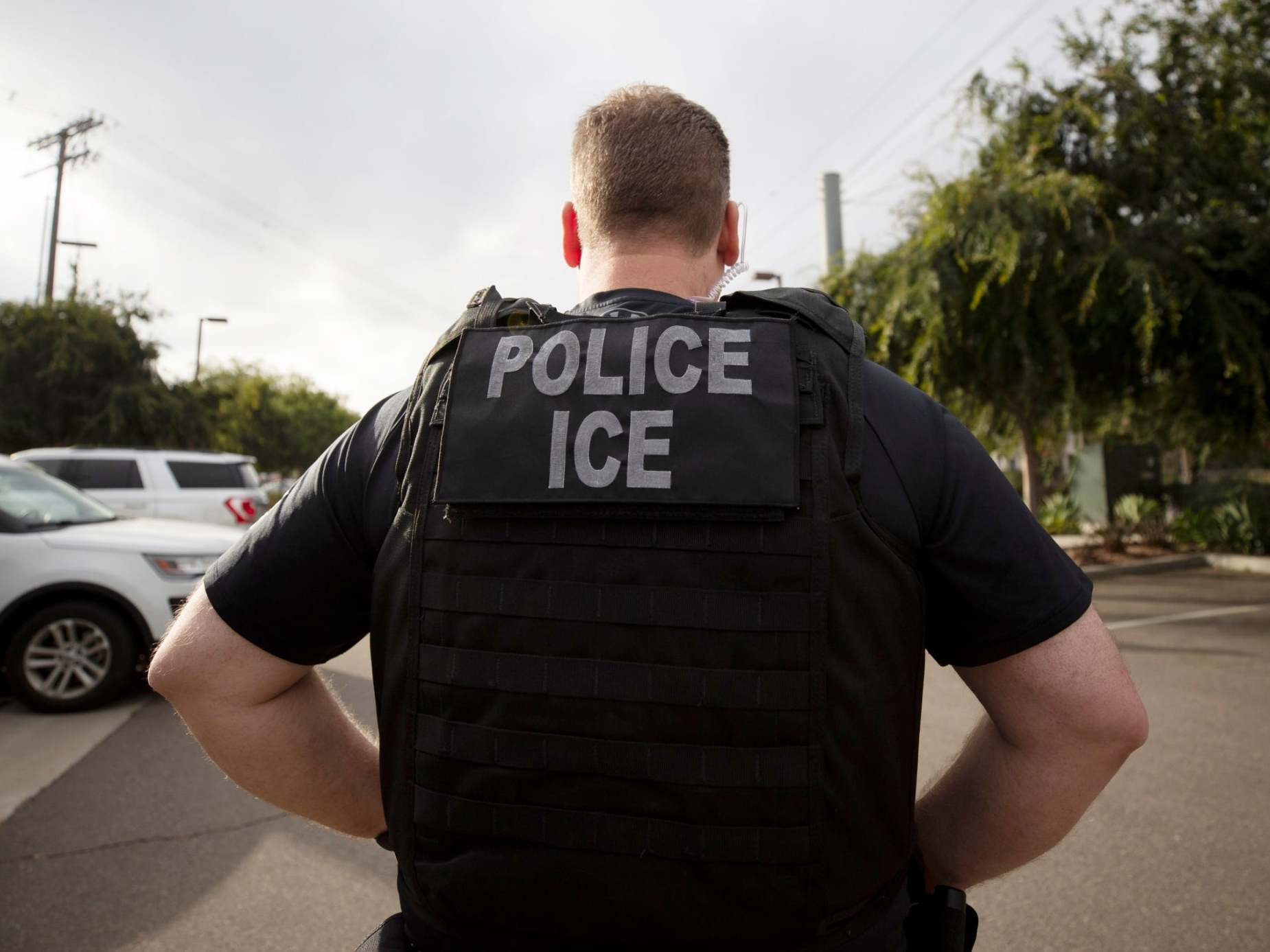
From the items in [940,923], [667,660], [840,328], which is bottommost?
[940,923]

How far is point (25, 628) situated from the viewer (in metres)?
5.69

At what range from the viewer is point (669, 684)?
1159 mm

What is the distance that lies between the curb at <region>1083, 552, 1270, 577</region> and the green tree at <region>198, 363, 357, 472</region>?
100ft

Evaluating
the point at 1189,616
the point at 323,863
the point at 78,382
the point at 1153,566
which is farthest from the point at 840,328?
the point at 78,382

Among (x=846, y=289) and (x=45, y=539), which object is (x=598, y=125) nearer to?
(x=45, y=539)

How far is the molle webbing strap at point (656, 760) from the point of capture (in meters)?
1.15

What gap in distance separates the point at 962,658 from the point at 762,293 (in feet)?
2.00

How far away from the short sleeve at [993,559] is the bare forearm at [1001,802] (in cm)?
24

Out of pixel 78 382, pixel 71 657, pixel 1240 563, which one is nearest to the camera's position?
pixel 71 657

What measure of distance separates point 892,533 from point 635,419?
38 centimetres

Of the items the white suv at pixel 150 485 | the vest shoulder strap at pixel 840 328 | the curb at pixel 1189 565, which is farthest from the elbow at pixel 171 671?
the curb at pixel 1189 565

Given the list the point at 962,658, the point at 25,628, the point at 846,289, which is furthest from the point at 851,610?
the point at 846,289

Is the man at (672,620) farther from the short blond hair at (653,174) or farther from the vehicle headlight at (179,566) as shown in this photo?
the vehicle headlight at (179,566)

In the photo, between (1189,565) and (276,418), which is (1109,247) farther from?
(276,418)
